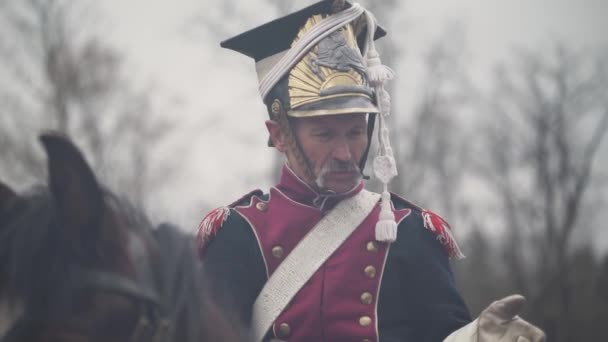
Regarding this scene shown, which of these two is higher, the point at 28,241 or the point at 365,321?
the point at 28,241

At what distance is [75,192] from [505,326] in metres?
1.76

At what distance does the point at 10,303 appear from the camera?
1780mm

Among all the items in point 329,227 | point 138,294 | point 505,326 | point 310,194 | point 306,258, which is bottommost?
point 505,326

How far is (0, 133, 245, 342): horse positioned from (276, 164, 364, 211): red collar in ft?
5.62

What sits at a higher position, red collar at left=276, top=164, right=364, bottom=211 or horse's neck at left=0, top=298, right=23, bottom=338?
horse's neck at left=0, top=298, right=23, bottom=338

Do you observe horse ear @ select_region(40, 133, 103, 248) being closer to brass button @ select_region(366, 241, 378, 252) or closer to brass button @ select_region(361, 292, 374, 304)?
brass button @ select_region(361, 292, 374, 304)

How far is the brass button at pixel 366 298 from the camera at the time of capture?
3.36 metres

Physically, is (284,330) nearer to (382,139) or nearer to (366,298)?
(366,298)

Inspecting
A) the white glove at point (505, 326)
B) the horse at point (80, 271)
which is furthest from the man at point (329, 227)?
the horse at point (80, 271)

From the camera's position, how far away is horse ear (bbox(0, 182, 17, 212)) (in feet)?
6.40

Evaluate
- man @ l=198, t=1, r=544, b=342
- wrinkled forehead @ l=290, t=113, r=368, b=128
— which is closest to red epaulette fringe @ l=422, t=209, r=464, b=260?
man @ l=198, t=1, r=544, b=342

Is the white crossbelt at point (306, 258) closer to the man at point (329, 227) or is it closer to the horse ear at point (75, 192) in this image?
the man at point (329, 227)

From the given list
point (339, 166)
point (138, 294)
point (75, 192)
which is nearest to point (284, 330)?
point (339, 166)

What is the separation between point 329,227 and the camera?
11.7ft
